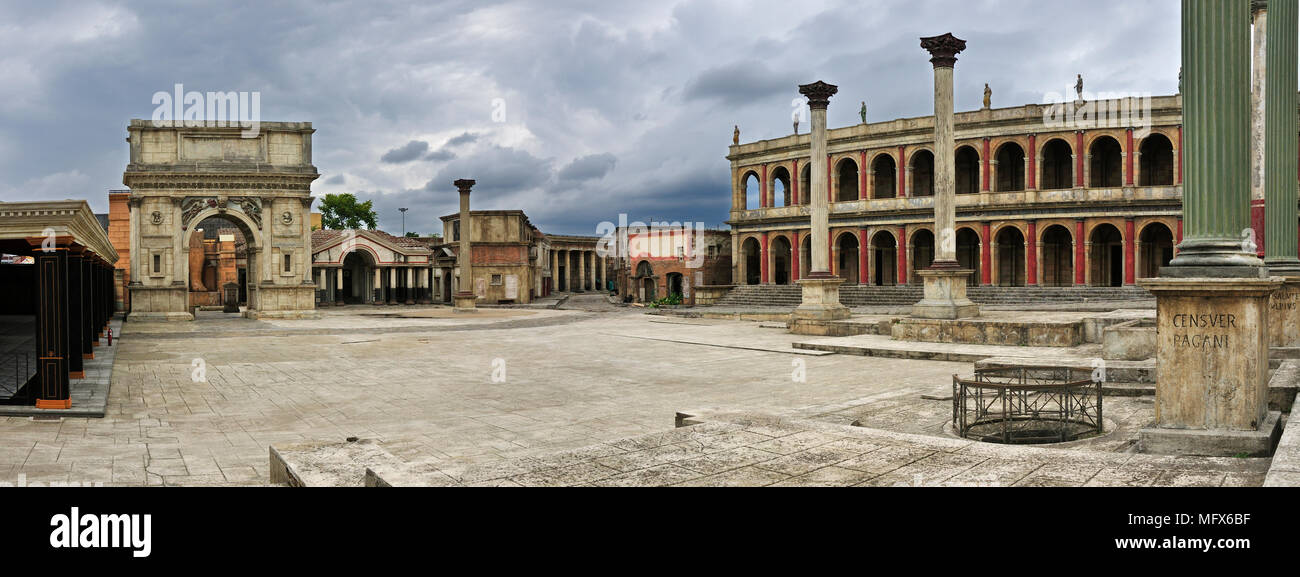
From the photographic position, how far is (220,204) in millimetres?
32156

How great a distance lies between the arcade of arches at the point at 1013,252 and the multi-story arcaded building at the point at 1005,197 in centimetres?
6

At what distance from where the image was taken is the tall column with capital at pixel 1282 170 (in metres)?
9.18

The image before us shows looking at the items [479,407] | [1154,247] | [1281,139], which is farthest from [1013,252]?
[479,407]

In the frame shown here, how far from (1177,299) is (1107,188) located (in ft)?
120

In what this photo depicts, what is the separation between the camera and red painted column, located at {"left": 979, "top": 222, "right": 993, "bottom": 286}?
39.7 metres

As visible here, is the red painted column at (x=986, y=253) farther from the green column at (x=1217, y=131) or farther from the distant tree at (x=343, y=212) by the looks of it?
the distant tree at (x=343, y=212)

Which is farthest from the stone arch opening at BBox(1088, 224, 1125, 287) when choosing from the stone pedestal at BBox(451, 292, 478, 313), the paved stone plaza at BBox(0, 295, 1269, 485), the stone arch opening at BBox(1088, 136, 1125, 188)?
the stone pedestal at BBox(451, 292, 478, 313)

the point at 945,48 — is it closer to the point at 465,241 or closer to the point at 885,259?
the point at 885,259

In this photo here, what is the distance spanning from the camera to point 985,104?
40.5m

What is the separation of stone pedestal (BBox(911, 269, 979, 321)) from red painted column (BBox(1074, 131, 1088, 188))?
69.6 ft

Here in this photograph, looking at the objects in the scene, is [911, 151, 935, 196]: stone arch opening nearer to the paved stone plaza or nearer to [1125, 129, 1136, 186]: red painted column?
[1125, 129, 1136, 186]: red painted column

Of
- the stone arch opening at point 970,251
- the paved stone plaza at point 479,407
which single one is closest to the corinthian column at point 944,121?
the paved stone plaza at point 479,407

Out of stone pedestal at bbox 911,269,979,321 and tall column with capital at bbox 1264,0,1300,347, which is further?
stone pedestal at bbox 911,269,979,321
